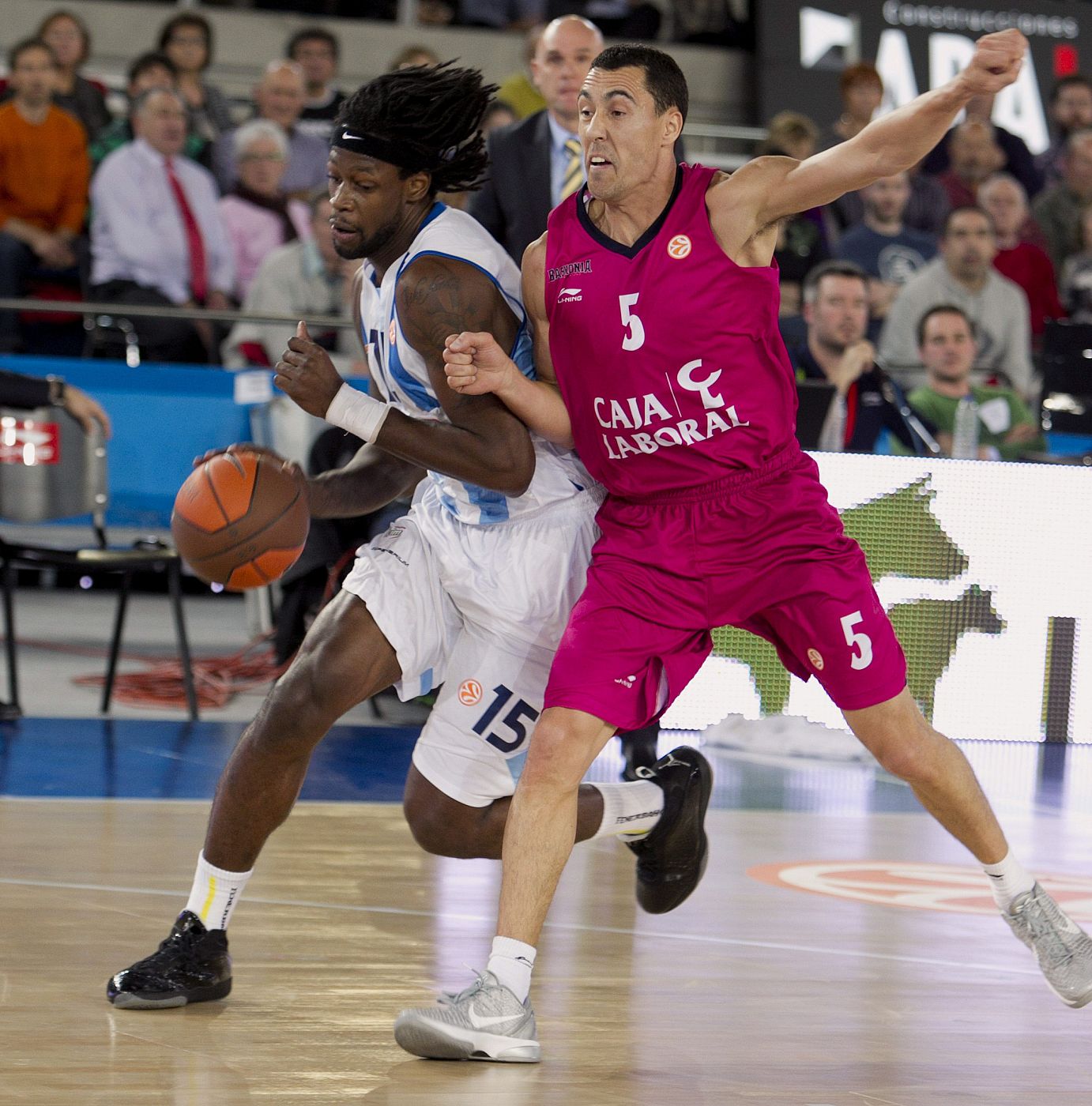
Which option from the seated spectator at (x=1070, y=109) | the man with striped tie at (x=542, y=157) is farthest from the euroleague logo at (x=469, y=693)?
the seated spectator at (x=1070, y=109)

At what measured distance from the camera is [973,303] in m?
9.70

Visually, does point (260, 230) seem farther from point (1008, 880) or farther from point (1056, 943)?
point (1056, 943)

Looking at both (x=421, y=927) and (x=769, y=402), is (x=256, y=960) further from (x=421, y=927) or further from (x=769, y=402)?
(x=769, y=402)

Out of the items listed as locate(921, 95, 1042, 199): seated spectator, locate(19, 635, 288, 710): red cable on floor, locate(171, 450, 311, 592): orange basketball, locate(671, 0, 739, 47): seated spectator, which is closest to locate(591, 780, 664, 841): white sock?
locate(171, 450, 311, 592): orange basketball

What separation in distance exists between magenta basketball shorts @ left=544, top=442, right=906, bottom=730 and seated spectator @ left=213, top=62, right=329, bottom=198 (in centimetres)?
721

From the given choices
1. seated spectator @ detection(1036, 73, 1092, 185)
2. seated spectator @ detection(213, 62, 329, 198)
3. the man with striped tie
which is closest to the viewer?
the man with striped tie

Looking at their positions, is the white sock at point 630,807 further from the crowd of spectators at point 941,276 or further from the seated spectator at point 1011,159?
the seated spectator at point 1011,159

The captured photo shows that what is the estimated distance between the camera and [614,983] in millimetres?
3818

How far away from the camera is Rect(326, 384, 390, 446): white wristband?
348 centimetres

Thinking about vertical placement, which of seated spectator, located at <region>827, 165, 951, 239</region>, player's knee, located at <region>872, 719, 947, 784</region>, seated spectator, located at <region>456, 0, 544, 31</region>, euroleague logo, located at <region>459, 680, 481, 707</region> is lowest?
player's knee, located at <region>872, 719, 947, 784</region>

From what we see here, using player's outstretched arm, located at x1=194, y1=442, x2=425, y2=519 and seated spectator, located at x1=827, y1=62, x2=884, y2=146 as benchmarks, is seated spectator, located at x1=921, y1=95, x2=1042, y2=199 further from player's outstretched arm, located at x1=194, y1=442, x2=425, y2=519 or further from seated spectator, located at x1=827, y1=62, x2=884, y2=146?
player's outstretched arm, located at x1=194, y1=442, x2=425, y2=519

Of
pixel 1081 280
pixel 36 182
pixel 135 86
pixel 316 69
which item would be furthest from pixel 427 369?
pixel 1081 280

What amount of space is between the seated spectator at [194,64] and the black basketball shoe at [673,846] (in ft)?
23.3

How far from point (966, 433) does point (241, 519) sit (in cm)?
517
